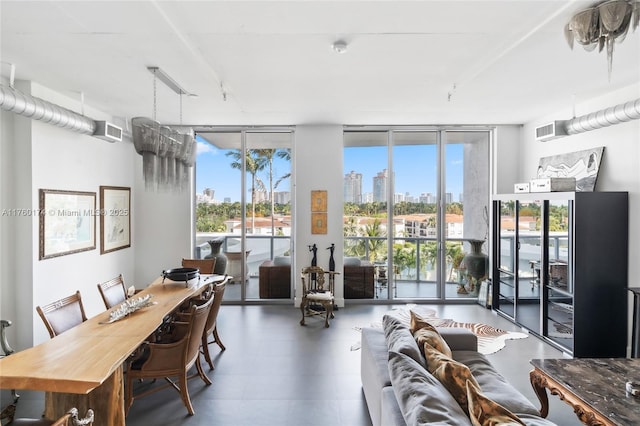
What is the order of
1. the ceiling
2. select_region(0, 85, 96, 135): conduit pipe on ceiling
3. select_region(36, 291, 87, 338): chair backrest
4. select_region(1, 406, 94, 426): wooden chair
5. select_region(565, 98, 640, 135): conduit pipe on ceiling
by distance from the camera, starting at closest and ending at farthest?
select_region(1, 406, 94, 426): wooden chair
the ceiling
select_region(36, 291, 87, 338): chair backrest
select_region(0, 85, 96, 135): conduit pipe on ceiling
select_region(565, 98, 640, 135): conduit pipe on ceiling

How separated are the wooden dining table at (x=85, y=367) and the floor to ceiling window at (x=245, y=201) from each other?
10.0ft

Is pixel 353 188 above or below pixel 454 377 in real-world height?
above

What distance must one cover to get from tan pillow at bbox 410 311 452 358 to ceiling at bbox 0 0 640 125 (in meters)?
2.22

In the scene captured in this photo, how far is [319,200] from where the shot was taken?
5.59 m

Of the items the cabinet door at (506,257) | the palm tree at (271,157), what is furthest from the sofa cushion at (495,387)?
the palm tree at (271,157)

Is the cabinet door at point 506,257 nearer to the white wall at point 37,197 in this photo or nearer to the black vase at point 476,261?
the black vase at point 476,261

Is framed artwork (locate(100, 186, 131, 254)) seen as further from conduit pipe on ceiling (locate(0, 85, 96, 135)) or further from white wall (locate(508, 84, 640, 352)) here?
white wall (locate(508, 84, 640, 352))

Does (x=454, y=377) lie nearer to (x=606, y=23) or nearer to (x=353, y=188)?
(x=606, y=23)

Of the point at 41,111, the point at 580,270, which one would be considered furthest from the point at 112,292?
the point at 580,270

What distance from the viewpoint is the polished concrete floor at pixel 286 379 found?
2676 millimetres

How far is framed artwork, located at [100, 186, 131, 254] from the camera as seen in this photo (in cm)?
483

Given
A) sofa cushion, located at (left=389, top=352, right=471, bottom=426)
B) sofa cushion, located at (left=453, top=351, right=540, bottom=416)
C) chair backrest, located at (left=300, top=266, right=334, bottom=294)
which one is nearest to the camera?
sofa cushion, located at (left=389, top=352, right=471, bottom=426)

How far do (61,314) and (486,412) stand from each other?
10.1 feet

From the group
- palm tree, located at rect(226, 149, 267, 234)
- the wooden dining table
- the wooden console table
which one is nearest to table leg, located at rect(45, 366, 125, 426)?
the wooden dining table
